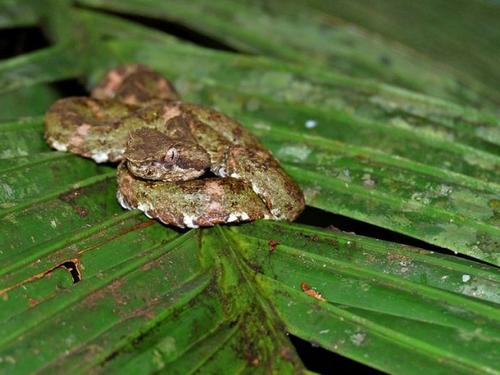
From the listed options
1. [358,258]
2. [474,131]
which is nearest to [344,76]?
[474,131]

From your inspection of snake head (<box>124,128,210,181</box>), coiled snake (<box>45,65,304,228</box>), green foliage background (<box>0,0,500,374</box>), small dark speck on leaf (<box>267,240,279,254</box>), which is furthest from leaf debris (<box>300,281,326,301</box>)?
snake head (<box>124,128,210,181</box>)

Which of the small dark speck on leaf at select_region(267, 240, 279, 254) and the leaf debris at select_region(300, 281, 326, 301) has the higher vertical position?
the small dark speck on leaf at select_region(267, 240, 279, 254)

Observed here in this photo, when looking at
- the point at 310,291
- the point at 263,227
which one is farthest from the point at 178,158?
the point at 310,291

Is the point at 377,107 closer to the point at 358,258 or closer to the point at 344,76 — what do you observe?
the point at 344,76

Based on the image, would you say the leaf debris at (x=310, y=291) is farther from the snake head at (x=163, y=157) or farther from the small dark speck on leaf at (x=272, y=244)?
the snake head at (x=163, y=157)

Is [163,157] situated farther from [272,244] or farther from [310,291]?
[310,291]

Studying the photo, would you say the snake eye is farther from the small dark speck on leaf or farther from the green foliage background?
the small dark speck on leaf

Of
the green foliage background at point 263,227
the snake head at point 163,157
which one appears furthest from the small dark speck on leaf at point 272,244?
the snake head at point 163,157
